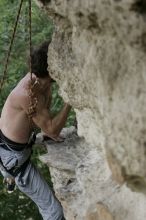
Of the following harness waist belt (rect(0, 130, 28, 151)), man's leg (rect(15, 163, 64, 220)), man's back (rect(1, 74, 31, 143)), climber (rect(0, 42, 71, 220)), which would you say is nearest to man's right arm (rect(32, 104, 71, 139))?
climber (rect(0, 42, 71, 220))

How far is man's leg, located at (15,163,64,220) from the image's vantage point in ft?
Answer: 15.0

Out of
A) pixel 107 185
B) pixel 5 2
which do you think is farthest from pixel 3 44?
pixel 107 185

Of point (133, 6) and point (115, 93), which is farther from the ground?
point (133, 6)

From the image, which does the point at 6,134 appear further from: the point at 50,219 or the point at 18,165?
the point at 50,219

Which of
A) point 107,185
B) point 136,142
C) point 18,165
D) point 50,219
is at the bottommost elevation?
point 50,219

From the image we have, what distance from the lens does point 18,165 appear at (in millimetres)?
4508

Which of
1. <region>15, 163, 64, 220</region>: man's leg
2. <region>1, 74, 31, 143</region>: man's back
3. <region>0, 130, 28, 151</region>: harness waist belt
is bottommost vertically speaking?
<region>15, 163, 64, 220</region>: man's leg

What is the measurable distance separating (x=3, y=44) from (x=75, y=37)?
358 centimetres

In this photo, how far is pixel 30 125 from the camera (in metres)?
4.38

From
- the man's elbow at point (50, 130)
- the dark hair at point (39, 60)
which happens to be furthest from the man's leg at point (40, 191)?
the dark hair at point (39, 60)

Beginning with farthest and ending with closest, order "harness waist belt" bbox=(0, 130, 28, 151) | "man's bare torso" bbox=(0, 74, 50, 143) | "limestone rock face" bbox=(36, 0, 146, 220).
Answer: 1. "harness waist belt" bbox=(0, 130, 28, 151)
2. "man's bare torso" bbox=(0, 74, 50, 143)
3. "limestone rock face" bbox=(36, 0, 146, 220)

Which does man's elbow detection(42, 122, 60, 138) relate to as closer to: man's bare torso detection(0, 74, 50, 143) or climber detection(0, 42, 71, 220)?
climber detection(0, 42, 71, 220)

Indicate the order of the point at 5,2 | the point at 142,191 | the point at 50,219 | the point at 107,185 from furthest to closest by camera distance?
the point at 5,2, the point at 50,219, the point at 107,185, the point at 142,191

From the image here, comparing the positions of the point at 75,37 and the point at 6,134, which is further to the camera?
the point at 6,134
